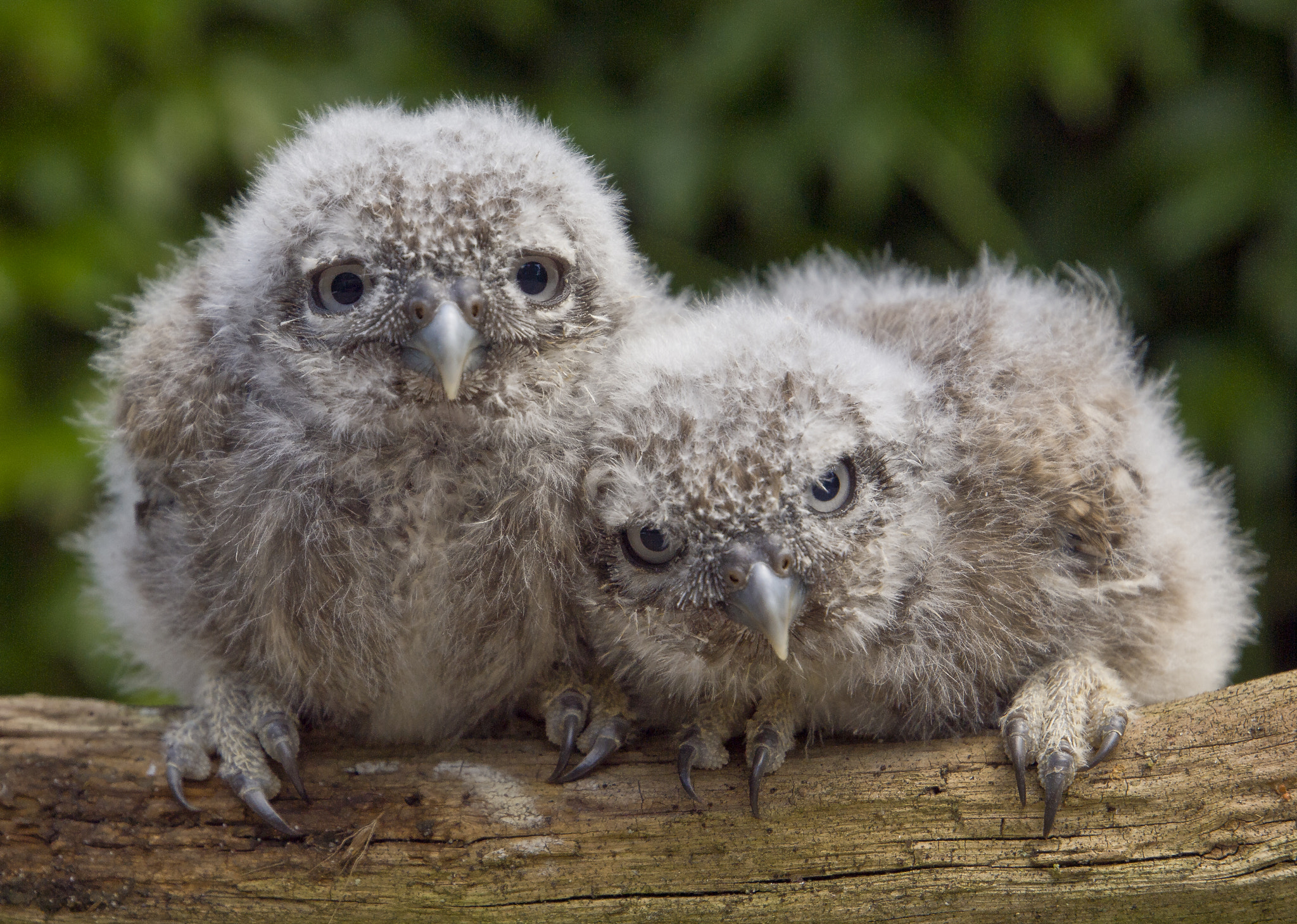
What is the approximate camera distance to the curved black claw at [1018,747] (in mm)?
2178

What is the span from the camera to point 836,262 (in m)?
3.45

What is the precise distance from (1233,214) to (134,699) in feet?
13.3

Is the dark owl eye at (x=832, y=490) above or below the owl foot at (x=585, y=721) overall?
above

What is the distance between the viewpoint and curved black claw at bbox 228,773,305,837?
233 centimetres

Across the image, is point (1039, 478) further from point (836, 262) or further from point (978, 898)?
point (836, 262)

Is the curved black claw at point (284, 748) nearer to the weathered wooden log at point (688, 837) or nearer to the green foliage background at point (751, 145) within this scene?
the weathered wooden log at point (688, 837)

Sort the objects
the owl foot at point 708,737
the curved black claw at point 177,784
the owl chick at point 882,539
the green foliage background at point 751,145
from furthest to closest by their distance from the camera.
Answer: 1. the green foliage background at point 751,145
2. the curved black claw at point 177,784
3. the owl foot at point 708,737
4. the owl chick at point 882,539

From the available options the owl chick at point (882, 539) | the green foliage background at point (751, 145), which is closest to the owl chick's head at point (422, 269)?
the owl chick at point (882, 539)

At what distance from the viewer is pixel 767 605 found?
1.97m

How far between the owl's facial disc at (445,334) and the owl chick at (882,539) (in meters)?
0.35

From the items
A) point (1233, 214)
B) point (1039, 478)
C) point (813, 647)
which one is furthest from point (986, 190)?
point (813, 647)

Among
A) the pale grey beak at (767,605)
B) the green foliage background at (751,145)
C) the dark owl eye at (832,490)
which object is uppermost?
the green foliage background at (751,145)

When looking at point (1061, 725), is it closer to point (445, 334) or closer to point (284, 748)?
point (445, 334)

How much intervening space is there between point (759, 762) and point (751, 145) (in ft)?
9.15
